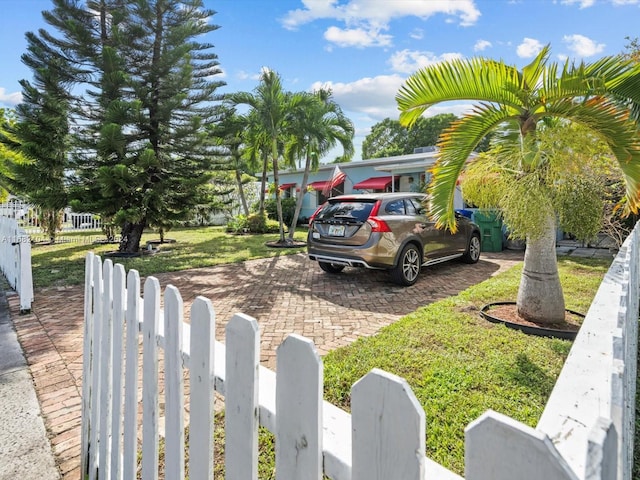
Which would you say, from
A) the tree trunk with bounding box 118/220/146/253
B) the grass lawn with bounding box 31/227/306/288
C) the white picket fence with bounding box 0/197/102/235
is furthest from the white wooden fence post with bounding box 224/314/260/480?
the white picket fence with bounding box 0/197/102/235

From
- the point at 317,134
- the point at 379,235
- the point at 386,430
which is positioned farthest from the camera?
the point at 317,134

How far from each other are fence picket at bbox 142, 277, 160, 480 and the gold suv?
15.9 feet

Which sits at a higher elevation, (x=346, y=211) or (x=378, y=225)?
(x=346, y=211)

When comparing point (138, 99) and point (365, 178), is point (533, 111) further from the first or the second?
point (365, 178)

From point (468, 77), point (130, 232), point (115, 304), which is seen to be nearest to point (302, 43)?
point (130, 232)

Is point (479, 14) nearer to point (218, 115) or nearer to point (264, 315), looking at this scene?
point (218, 115)

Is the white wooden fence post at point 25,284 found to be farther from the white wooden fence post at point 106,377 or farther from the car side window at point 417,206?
the car side window at point 417,206

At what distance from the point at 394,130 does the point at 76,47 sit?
40.7 m

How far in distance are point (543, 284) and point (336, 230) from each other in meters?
3.45

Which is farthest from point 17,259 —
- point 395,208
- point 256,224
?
point 256,224

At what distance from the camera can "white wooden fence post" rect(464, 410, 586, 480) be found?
1.80 ft

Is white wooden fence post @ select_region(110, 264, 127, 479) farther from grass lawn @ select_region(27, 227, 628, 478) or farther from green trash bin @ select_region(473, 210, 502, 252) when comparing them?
green trash bin @ select_region(473, 210, 502, 252)

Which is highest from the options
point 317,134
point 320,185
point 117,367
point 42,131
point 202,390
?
point 317,134

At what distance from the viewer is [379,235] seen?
20.3 feet
